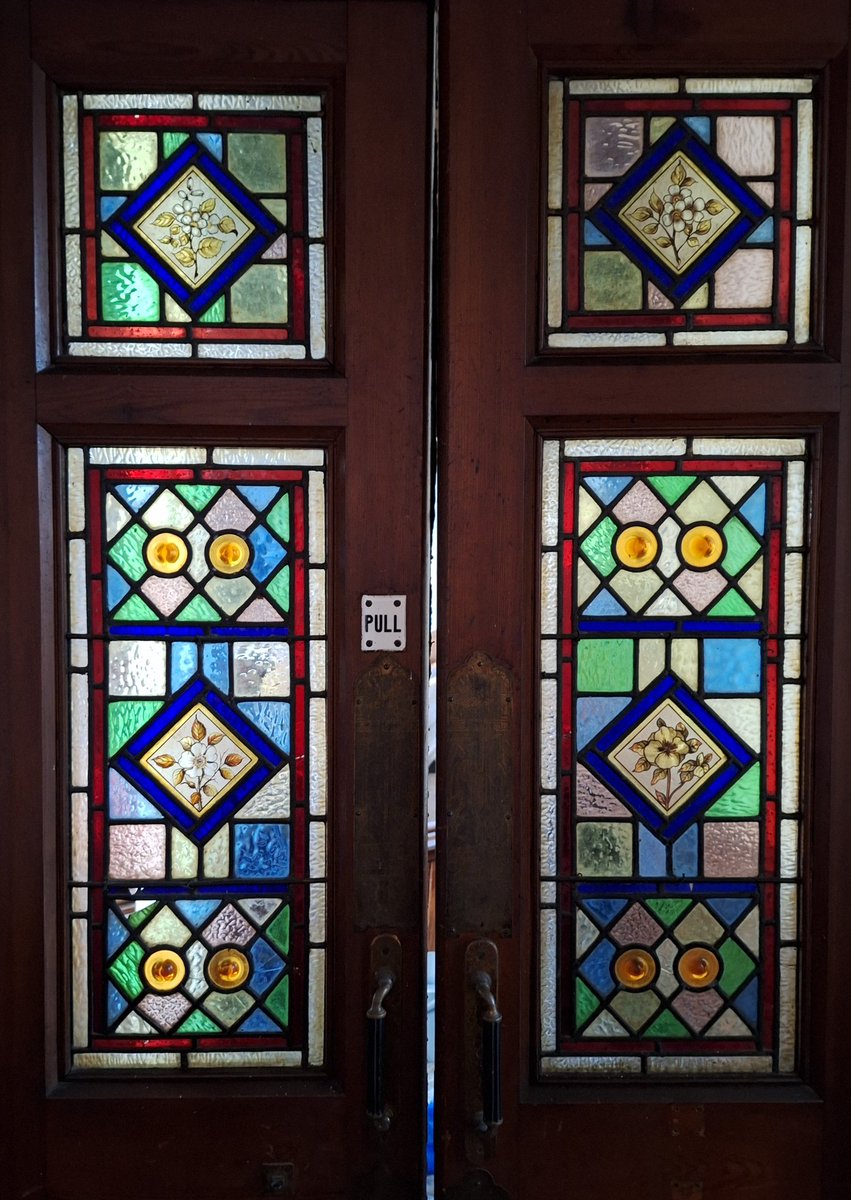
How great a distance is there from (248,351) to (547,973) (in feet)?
3.45

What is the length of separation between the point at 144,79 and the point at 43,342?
1.37 feet

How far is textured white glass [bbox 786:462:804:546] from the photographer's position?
1.44 metres

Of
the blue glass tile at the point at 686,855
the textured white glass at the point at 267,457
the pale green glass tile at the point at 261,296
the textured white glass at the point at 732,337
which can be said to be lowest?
the blue glass tile at the point at 686,855

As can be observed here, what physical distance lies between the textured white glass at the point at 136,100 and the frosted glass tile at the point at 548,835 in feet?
3.88

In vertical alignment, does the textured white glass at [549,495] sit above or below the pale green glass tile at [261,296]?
below

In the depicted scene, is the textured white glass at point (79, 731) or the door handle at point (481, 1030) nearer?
the door handle at point (481, 1030)

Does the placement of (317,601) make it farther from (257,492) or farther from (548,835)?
(548,835)

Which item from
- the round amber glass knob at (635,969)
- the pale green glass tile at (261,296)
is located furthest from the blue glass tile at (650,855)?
the pale green glass tile at (261,296)

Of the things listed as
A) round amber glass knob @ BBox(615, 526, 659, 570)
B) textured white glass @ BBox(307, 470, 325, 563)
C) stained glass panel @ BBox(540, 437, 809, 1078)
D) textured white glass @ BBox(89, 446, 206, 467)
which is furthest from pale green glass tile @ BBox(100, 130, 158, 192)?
round amber glass knob @ BBox(615, 526, 659, 570)

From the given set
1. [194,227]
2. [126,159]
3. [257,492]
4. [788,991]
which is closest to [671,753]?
[788,991]

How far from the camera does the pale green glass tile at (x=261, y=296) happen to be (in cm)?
144

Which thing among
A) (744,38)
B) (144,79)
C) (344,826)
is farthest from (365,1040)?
(744,38)

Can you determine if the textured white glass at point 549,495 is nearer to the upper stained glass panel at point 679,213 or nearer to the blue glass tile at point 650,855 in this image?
the upper stained glass panel at point 679,213

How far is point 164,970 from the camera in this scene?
1455 millimetres
